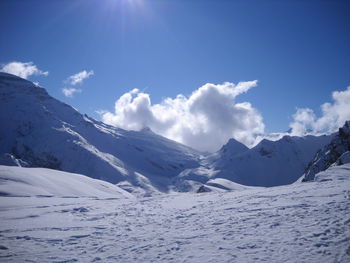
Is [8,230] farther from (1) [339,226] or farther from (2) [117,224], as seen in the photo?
(1) [339,226]

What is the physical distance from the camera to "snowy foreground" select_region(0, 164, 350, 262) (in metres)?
9.59

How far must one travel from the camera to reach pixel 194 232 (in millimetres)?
12516

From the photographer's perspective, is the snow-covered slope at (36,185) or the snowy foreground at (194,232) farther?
the snow-covered slope at (36,185)

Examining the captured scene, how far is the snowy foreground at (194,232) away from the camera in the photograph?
377 inches

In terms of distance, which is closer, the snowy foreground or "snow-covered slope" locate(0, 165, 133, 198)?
the snowy foreground

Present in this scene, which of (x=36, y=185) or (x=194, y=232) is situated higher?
(x=36, y=185)

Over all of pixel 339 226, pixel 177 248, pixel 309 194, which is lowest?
pixel 177 248

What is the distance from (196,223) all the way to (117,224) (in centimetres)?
480

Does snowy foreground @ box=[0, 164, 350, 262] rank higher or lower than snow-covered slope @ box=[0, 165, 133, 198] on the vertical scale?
lower

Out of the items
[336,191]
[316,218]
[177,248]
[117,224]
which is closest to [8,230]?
[117,224]

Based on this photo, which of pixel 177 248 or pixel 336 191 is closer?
pixel 177 248

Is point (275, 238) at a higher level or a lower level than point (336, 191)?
lower

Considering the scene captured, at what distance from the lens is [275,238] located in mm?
10461

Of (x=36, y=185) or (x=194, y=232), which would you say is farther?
(x=36, y=185)
